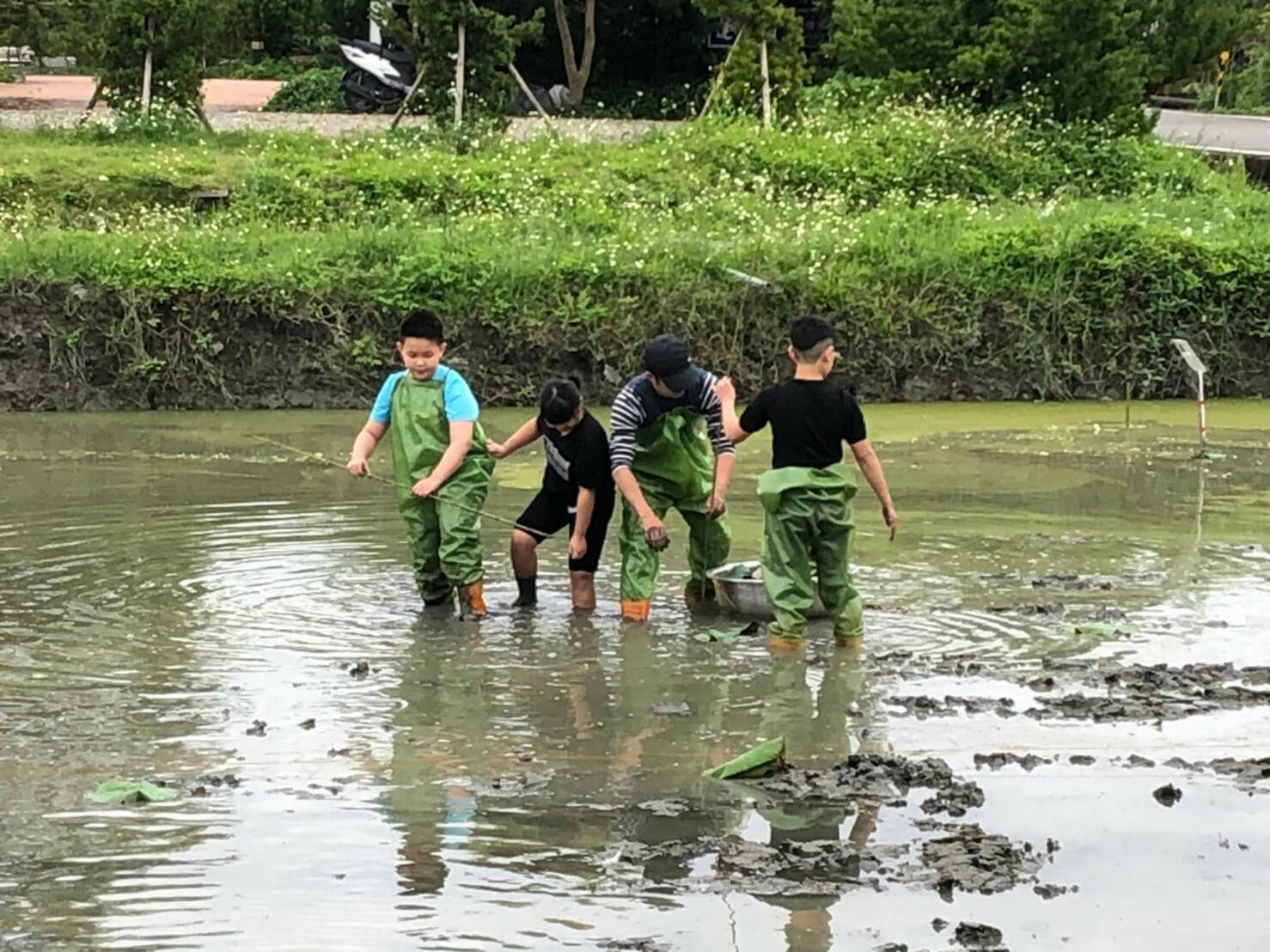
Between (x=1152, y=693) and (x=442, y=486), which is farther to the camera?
(x=442, y=486)

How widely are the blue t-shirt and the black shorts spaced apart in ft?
1.96

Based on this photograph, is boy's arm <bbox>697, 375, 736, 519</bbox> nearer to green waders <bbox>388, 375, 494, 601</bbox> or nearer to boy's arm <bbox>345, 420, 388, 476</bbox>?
green waders <bbox>388, 375, 494, 601</bbox>

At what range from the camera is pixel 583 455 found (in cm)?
899

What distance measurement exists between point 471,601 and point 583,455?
35.1 inches

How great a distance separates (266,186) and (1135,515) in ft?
40.0

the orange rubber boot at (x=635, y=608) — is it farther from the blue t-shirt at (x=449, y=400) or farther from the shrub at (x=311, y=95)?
the shrub at (x=311, y=95)

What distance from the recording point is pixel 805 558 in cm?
828

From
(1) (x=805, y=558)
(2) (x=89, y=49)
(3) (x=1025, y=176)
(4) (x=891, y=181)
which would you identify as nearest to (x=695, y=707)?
(1) (x=805, y=558)

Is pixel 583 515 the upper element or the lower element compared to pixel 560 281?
lower

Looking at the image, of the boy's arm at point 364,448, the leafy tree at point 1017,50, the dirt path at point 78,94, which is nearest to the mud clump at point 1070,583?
the boy's arm at point 364,448

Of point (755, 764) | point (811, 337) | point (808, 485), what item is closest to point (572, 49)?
point (811, 337)

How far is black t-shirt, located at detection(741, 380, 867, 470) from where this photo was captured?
320 inches

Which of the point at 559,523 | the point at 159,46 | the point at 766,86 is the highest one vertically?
the point at 159,46

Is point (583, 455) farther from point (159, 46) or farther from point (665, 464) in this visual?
point (159, 46)
